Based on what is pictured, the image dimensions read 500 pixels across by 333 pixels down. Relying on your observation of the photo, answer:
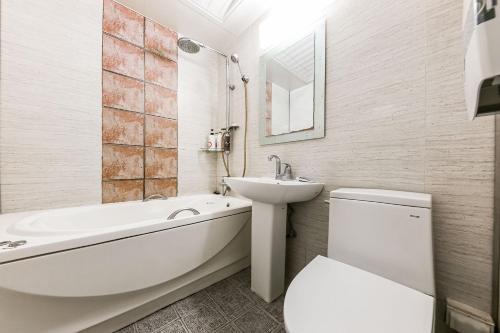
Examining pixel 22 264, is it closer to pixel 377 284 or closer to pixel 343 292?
pixel 343 292

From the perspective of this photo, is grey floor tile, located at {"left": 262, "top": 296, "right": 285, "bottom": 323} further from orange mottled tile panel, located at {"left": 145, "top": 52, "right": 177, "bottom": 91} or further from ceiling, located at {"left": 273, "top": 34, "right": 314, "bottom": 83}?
orange mottled tile panel, located at {"left": 145, "top": 52, "right": 177, "bottom": 91}

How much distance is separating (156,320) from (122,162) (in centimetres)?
117

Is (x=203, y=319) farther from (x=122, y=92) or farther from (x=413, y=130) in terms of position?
(x=122, y=92)

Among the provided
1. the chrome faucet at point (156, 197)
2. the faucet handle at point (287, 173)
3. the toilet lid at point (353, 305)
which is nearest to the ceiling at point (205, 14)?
the faucet handle at point (287, 173)

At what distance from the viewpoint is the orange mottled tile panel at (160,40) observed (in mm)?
1633

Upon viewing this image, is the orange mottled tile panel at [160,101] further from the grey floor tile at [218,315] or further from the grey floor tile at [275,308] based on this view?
the grey floor tile at [275,308]

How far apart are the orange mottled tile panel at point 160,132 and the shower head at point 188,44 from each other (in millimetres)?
681

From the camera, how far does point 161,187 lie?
1.74m

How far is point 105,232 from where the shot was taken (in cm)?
84

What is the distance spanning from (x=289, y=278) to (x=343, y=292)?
33.4 inches

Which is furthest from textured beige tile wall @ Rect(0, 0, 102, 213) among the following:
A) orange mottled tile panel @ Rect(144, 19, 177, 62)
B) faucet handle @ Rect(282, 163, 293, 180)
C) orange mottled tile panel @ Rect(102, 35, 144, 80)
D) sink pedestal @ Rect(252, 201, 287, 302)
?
faucet handle @ Rect(282, 163, 293, 180)

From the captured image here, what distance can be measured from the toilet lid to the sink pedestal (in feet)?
1.27

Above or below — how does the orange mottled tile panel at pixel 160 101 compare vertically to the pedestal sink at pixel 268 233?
above

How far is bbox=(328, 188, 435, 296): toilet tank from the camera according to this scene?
670mm
